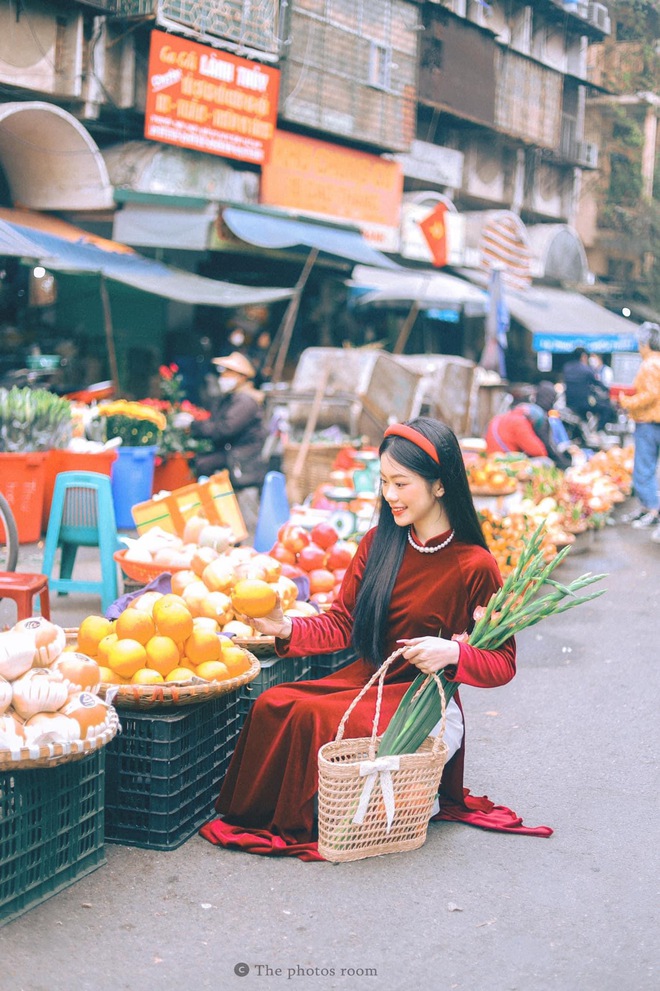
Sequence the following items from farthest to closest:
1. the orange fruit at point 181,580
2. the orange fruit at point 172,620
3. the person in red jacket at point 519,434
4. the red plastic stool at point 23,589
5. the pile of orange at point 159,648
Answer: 1. the person in red jacket at point 519,434
2. the red plastic stool at point 23,589
3. the orange fruit at point 181,580
4. the orange fruit at point 172,620
5. the pile of orange at point 159,648

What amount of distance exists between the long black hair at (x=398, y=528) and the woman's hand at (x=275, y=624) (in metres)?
0.26

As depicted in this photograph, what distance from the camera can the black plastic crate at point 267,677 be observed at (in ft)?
15.2

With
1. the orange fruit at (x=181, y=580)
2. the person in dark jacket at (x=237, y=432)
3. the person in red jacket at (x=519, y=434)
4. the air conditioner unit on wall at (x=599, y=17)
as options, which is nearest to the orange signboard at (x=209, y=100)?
the person in dark jacket at (x=237, y=432)

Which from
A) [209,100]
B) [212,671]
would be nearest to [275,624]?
[212,671]

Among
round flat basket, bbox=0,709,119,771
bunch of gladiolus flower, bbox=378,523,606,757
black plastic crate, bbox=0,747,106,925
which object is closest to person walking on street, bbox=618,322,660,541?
bunch of gladiolus flower, bbox=378,523,606,757

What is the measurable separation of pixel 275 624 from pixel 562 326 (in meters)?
22.6

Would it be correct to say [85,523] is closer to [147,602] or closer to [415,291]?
[147,602]

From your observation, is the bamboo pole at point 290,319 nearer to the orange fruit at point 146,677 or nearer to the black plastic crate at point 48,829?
the orange fruit at point 146,677

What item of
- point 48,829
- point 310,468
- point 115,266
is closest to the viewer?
point 48,829

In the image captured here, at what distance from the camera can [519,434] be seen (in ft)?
37.5

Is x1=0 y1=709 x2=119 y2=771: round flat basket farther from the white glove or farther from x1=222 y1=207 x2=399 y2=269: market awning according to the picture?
x1=222 y1=207 x2=399 y2=269: market awning

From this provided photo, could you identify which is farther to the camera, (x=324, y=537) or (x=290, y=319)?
(x=290, y=319)

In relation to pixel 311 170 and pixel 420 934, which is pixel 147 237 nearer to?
pixel 311 170

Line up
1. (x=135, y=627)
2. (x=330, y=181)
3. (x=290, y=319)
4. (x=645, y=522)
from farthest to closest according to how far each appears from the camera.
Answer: (x=330, y=181) → (x=290, y=319) → (x=645, y=522) → (x=135, y=627)
